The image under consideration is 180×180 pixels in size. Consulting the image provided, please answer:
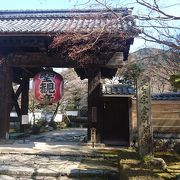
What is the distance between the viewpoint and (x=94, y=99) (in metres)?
13.2

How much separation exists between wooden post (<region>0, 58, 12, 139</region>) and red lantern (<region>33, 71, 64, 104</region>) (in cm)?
147

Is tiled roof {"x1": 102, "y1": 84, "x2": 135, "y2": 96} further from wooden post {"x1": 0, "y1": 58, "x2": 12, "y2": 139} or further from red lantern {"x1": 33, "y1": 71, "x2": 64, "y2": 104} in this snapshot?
wooden post {"x1": 0, "y1": 58, "x2": 12, "y2": 139}

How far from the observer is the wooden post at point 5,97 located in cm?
1327

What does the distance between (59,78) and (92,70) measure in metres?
1.53

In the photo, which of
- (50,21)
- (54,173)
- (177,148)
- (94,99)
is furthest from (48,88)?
(177,148)

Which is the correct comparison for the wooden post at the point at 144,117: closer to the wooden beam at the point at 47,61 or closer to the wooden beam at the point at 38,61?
the wooden beam at the point at 47,61

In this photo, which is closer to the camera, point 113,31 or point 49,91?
point 113,31

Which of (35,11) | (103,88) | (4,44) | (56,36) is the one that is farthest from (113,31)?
(35,11)

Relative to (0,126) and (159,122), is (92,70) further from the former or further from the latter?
(0,126)

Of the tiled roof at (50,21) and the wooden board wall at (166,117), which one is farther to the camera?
the wooden board wall at (166,117)

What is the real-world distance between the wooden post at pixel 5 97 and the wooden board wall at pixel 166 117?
5739mm

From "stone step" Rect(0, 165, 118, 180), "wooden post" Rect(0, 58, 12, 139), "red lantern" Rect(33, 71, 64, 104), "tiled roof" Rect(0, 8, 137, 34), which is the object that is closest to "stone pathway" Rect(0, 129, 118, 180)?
"stone step" Rect(0, 165, 118, 180)

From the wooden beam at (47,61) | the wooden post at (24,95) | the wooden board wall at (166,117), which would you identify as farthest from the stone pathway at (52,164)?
the wooden post at (24,95)

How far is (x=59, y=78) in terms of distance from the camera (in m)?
12.9
